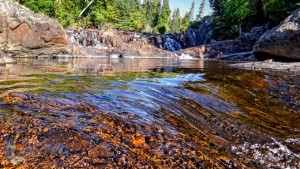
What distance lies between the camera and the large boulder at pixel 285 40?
1441 cm

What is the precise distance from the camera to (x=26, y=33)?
19469 millimetres

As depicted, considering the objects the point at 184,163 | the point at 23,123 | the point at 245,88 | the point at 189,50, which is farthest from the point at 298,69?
the point at 189,50

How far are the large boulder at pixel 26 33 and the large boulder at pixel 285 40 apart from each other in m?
16.7

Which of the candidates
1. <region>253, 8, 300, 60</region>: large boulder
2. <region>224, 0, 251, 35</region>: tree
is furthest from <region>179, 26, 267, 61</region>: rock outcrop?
<region>253, 8, 300, 60</region>: large boulder

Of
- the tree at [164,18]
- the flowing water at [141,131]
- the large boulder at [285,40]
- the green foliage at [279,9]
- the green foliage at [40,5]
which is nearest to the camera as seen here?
the flowing water at [141,131]

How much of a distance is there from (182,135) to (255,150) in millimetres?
915

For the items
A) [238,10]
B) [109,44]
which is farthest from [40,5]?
[238,10]

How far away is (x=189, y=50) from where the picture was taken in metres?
31.9

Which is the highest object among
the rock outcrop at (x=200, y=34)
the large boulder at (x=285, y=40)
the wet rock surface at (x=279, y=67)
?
the rock outcrop at (x=200, y=34)

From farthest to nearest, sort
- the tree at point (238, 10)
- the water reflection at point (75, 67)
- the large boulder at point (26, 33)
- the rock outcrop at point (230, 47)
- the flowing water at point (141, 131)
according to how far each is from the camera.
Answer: the tree at point (238, 10), the rock outcrop at point (230, 47), the large boulder at point (26, 33), the water reflection at point (75, 67), the flowing water at point (141, 131)

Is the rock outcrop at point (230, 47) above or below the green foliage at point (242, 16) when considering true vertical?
below

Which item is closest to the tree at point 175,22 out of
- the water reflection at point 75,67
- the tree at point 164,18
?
the tree at point 164,18

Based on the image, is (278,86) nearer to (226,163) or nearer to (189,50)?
(226,163)

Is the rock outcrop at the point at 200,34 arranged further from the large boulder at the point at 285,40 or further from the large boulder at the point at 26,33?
the large boulder at the point at 285,40
